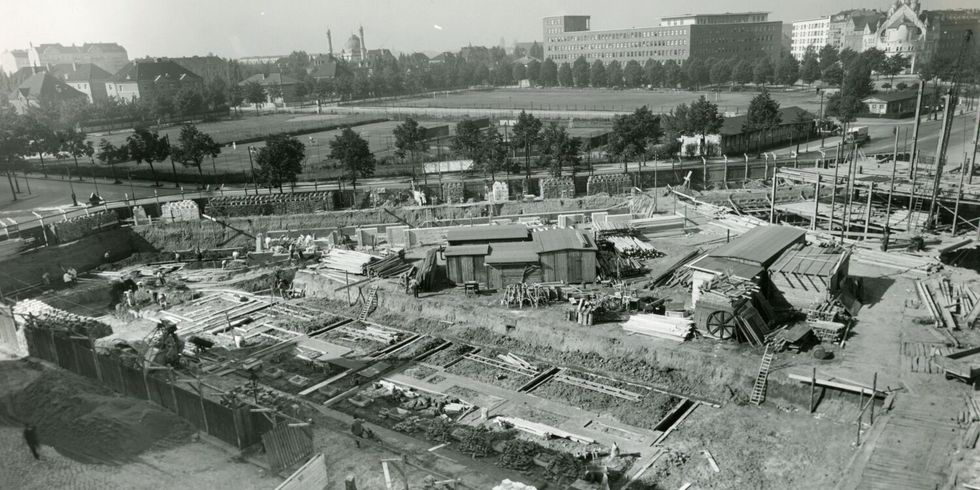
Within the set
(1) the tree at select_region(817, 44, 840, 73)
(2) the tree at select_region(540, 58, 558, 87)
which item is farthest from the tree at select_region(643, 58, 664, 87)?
(1) the tree at select_region(817, 44, 840, 73)

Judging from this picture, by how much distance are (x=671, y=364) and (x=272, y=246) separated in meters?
21.6

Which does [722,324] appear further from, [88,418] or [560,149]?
[560,149]

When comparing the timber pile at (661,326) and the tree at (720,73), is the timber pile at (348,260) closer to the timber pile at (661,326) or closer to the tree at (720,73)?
the timber pile at (661,326)

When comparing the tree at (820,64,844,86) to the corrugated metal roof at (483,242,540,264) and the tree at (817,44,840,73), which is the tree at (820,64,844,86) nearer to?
the tree at (817,44,840,73)

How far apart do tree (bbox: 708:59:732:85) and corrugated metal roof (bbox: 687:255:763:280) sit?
7833 cm

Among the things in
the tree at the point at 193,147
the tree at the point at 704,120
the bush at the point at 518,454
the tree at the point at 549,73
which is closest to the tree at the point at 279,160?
the tree at the point at 193,147

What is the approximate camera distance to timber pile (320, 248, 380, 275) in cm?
2797

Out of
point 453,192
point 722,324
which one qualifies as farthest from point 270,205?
point 722,324

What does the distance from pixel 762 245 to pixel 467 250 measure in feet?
35.2

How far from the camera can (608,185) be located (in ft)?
127

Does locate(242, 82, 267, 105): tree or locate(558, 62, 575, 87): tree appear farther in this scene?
locate(558, 62, 575, 87): tree

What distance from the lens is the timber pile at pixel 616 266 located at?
82.8ft

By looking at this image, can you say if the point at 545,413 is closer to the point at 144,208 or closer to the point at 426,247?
the point at 426,247

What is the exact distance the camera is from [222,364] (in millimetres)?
21609
